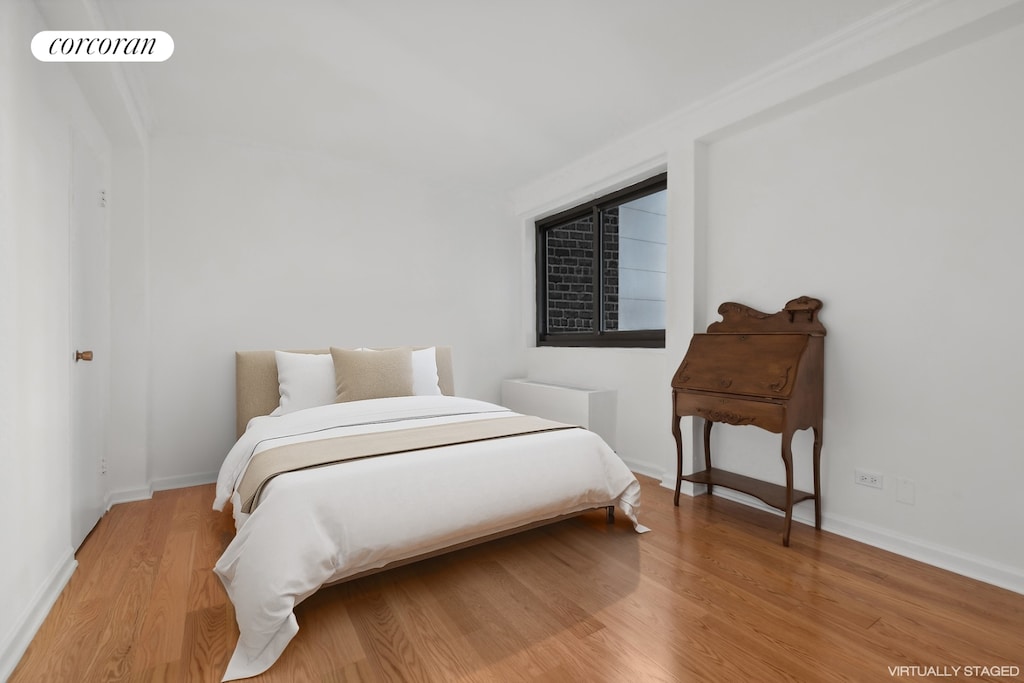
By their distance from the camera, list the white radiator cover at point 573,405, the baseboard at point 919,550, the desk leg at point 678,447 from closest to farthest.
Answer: the baseboard at point 919,550 → the desk leg at point 678,447 → the white radiator cover at point 573,405

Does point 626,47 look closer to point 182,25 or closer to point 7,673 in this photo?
point 182,25

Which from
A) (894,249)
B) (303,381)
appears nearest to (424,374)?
(303,381)

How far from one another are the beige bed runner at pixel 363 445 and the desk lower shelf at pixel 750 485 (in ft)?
3.01

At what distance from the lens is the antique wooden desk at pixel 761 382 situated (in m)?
2.34

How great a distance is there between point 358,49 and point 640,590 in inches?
107

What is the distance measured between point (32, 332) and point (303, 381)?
1528mm

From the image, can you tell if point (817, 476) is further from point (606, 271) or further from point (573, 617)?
point (606, 271)

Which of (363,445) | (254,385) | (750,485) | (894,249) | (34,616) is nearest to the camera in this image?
(34,616)

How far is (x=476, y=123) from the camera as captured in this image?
3.20 m

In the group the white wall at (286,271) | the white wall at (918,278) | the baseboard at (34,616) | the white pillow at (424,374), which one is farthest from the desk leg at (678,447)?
the baseboard at (34,616)

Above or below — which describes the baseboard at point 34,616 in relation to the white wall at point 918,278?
below

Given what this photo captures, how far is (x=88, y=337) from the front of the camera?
99.7 inches

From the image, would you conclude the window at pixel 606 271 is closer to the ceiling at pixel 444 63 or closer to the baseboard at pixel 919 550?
the ceiling at pixel 444 63

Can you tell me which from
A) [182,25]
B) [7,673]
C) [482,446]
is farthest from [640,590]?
[182,25]
